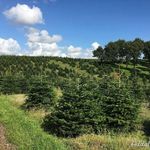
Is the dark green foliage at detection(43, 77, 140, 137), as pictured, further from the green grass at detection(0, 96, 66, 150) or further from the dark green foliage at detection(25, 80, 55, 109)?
the dark green foliage at detection(25, 80, 55, 109)

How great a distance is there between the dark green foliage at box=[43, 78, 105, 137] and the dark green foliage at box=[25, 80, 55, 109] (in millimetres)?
6188

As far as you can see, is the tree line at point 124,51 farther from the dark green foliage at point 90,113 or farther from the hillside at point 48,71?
the dark green foliage at point 90,113

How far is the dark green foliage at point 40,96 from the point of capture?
2366 centimetres

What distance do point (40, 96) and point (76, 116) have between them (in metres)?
7.82

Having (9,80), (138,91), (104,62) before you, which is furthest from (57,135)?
(104,62)

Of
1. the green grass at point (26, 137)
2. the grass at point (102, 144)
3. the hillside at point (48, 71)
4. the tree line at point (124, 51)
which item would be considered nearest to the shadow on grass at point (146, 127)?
the grass at point (102, 144)

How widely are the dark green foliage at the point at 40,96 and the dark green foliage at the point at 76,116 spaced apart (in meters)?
6.19

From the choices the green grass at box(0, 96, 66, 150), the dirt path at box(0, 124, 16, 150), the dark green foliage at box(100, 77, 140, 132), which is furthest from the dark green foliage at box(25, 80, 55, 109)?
the dirt path at box(0, 124, 16, 150)

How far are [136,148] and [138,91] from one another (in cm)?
2657

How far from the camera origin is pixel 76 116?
53.7 ft

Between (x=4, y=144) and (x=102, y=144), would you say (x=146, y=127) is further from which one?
(x=4, y=144)

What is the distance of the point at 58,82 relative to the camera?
50.1m

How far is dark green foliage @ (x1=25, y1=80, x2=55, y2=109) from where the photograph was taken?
2366 centimetres

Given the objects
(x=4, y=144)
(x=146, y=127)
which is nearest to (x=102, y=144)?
(x=4, y=144)
